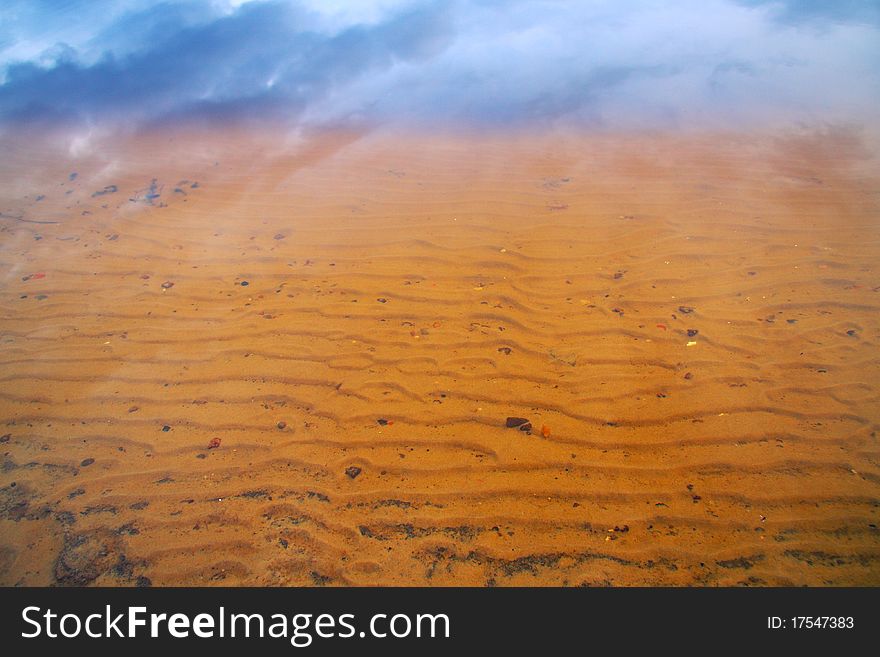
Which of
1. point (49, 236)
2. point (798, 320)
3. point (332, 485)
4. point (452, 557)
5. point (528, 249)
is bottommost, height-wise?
point (452, 557)

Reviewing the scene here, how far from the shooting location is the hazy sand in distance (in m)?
2.71

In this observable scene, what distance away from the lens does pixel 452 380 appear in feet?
12.1

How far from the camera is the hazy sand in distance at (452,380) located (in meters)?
2.71

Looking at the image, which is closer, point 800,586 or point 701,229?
point 800,586

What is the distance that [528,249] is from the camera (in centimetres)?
516

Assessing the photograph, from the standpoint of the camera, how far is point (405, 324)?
14.0 ft

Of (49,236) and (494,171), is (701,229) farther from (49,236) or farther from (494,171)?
(49,236)

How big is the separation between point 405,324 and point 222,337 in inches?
58.3

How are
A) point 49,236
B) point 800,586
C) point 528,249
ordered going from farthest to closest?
point 49,236 → point 528,249 → point 800,586

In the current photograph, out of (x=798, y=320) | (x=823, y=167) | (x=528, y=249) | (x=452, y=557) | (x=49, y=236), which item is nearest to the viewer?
(x=452, y=557)

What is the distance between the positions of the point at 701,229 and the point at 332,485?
14.6 ft

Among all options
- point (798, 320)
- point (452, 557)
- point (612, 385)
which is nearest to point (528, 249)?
point (612, 385)
